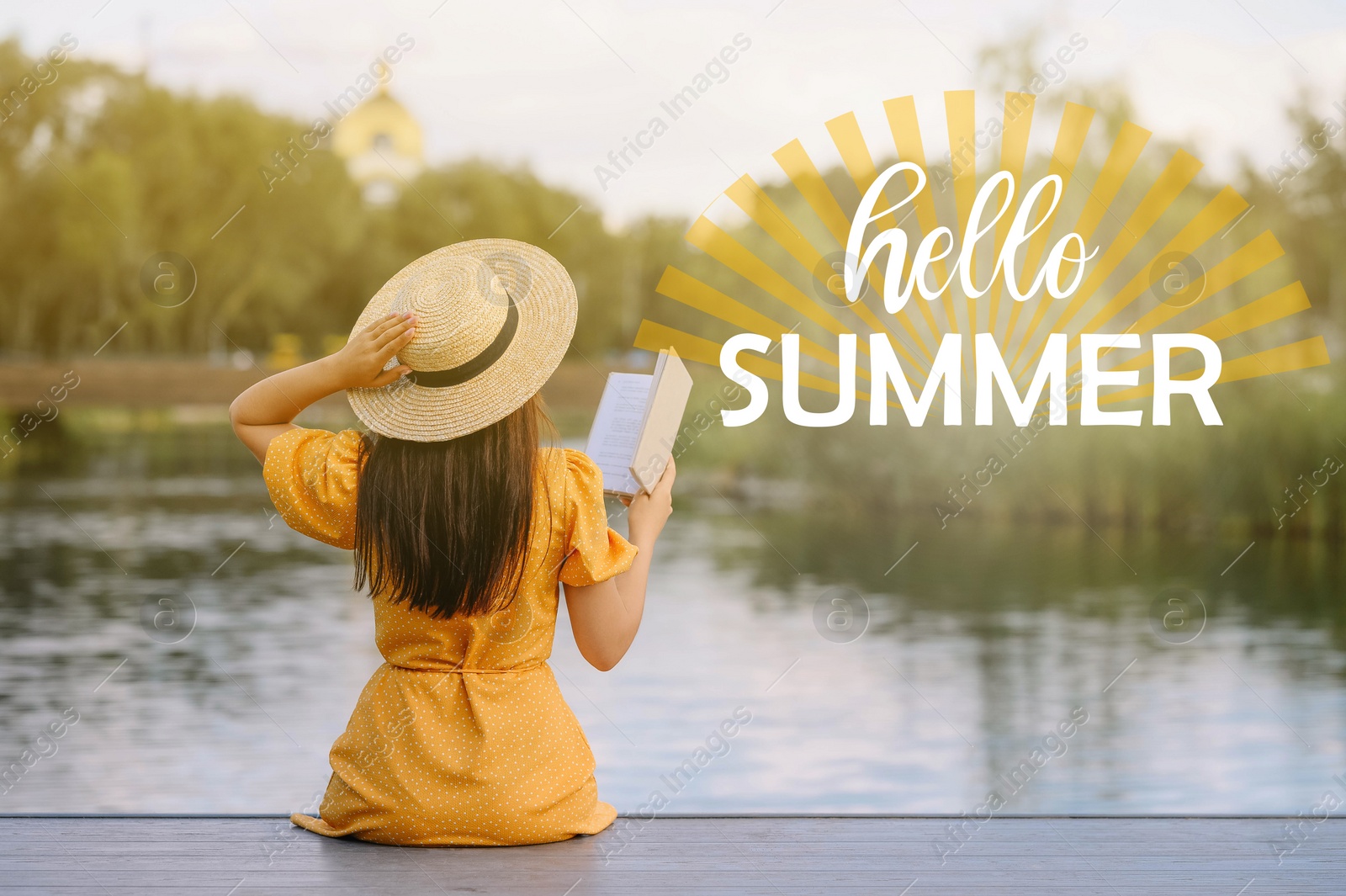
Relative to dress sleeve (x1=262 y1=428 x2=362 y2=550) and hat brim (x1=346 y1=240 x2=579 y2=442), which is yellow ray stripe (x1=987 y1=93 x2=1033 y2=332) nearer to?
hat brim (x1=346 y1=240 x2=579 y2=442)

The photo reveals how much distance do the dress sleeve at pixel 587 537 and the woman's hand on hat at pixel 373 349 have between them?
1.06ft

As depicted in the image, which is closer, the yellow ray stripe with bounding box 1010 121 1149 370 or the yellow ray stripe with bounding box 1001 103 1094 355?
the yellow ray stripe with bounding box 1001 103 1094 355

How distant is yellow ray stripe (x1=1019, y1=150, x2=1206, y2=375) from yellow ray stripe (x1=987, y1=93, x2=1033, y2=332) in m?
0.92

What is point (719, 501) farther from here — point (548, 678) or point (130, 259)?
point (548, 678)

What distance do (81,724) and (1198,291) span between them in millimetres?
16290

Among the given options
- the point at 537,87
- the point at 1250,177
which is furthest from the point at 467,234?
the point at 1250,177

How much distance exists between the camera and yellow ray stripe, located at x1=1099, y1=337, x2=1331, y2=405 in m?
16.8

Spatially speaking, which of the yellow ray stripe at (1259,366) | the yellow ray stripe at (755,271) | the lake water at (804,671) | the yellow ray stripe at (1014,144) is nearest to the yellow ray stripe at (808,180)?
the yellow ray stripe at (755,271)

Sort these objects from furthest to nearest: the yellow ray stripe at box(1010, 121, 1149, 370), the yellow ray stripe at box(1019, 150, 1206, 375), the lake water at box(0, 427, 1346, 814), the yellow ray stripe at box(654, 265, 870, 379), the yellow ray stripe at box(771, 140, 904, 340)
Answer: the yellow ray stripe at box(771, 140, 904, 340), the yellow ray stripe at box(654, 265, 870, 379), the yellow ray stripe at box(1010, 121, 1149, 370), the yellow ray stripe at box(1019, 150, 1206, 375), the lake water at box(0, 427, 1346, 814)

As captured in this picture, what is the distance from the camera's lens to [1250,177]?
2978cm

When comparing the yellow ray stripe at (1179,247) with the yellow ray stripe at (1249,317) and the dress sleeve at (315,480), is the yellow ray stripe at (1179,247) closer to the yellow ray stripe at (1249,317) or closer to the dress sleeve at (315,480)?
the yellow ray stripe at (1249,317)

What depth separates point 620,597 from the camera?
8.08 ft

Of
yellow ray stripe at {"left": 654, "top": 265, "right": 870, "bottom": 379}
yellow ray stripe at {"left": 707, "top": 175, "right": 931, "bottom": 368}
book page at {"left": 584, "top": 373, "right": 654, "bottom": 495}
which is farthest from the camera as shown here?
yellow ray stripe at {"left": 654, "top": 265, "right": 870, "bottom": 379}

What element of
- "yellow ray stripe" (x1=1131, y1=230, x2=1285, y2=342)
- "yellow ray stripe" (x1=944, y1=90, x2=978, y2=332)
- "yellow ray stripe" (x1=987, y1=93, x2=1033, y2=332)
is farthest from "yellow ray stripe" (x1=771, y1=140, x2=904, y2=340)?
"yellow ray stripe" (x1=1131, y1=230, x2=1285, y2=342)
